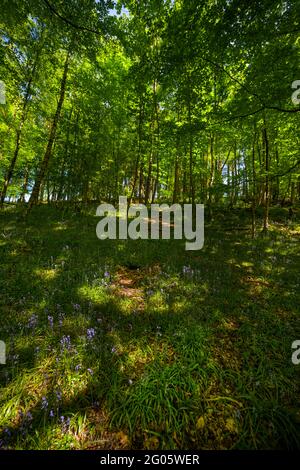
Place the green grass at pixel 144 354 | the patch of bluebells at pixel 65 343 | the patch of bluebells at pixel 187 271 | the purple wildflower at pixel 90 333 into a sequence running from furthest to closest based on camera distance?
the patch of bluebells at pixel 187 271 < the purple wildflower at pixel 90 333 < the patch of bluebells at pixel 65 343 < the green grass at pixel 144 354

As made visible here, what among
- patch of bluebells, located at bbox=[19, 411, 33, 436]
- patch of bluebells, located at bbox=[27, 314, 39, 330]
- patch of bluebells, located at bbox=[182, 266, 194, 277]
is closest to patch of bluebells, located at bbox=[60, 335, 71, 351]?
patch of bluebells, located at bbox=[27, 314, 39, 330]

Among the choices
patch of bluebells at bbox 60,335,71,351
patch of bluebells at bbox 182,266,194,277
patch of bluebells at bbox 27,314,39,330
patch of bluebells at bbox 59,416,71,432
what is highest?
patch of bluebells at bbox 182,266,194,277

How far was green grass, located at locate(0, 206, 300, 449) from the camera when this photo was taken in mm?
2779

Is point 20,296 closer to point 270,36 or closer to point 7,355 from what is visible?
point 7,355

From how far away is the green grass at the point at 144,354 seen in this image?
2779 millimetres

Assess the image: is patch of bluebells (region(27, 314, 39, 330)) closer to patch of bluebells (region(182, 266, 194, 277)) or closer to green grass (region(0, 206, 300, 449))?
green grass (region(0, 206, 300, 449))

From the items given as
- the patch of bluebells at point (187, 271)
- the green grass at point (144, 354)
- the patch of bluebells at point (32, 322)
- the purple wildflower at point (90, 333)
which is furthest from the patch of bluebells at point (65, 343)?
the patch of bluebells at point (187, 271)

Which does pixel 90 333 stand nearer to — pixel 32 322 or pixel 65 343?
pixel 65 343

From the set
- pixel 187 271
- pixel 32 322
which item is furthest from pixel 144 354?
pixel 187 271

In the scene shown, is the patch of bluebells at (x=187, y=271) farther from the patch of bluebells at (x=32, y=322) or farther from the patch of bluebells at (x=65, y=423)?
the patch of bluebells at (x=65, y=423)

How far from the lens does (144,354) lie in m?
3.89
